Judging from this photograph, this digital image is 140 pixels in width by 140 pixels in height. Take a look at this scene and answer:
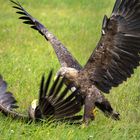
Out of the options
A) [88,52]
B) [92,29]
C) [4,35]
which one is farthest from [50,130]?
[92,29]

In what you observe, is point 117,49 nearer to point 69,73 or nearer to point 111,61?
point 111,61

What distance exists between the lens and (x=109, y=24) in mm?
6176

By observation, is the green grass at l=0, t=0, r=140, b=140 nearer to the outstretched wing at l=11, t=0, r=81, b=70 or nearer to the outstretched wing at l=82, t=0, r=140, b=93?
the outstretched wing at l=82, t=0, r=140, b=93

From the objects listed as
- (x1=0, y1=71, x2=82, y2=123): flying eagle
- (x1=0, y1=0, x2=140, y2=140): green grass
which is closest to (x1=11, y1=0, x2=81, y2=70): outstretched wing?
(x1=0, y1=0, x2=140, y2=140): green grass

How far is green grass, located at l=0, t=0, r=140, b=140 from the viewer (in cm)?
552

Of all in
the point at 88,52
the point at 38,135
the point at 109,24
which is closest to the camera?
the point at 38,135

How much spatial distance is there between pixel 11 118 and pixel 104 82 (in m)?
1.40

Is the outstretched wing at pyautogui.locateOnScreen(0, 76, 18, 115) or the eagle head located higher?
the eagle head

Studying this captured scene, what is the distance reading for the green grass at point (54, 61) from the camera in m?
5.52

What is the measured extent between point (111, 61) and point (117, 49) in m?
0.16

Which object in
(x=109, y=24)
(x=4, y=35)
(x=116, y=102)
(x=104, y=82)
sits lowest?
(x=4, y=35)

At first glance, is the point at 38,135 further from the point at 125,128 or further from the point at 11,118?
the point at 125,128

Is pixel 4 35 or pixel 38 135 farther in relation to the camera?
pixel 4 35

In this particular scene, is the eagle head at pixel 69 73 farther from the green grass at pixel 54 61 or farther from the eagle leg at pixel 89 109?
the green grass at pixel 54 61
